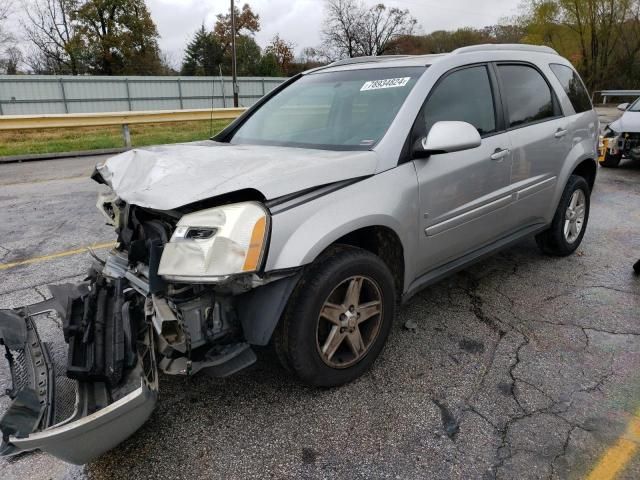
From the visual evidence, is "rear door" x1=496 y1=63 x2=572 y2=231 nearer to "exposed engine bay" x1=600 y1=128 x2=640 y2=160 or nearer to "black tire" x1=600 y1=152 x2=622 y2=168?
"exposed engine bay" x1=600 y1=128 x2=640 y2=160

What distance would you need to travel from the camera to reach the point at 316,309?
2.46m

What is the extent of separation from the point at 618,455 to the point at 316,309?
5.04 feet

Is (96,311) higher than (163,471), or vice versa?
(96,311)

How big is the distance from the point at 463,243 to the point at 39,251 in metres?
4.26

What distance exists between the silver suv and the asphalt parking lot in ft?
0.97

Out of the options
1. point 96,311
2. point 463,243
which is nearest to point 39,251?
point 96,311

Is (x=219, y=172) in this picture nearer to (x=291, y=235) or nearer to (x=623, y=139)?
(x=291, y=235)

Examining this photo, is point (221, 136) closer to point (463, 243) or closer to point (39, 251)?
point (463, 243)

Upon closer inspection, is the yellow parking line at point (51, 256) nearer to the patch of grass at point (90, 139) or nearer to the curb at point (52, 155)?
the curb at point (52, 155)

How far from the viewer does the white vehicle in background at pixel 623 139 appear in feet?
29.5

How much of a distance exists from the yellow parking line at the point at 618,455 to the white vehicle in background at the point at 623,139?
8.18 m

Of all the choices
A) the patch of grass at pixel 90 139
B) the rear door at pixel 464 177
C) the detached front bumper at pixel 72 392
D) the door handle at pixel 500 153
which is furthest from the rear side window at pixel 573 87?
the patch of grass at pixel 90 139

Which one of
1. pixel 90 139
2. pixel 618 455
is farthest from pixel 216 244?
pixel 90 139

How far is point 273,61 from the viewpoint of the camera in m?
48.2
